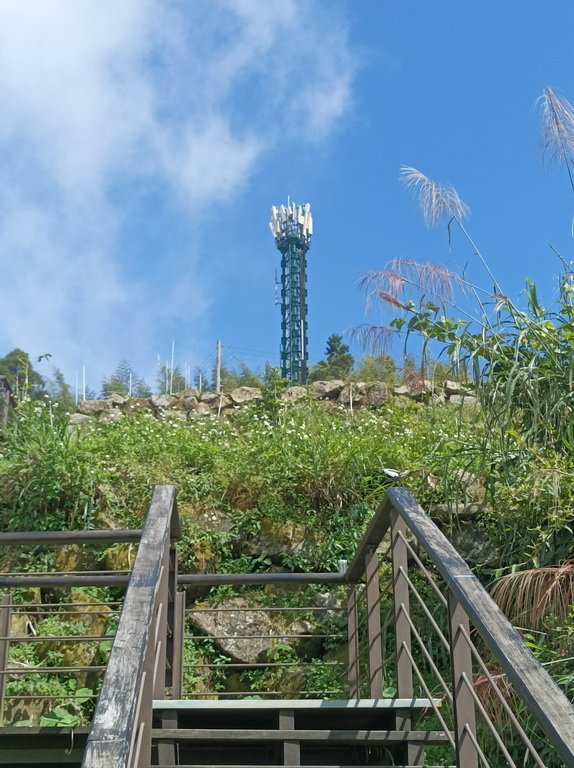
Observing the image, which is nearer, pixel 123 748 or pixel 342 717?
pixel 123 748

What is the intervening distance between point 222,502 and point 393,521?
3667 mm

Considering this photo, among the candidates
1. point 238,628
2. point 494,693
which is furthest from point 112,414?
point 494,693

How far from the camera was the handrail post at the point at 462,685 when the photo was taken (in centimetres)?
254

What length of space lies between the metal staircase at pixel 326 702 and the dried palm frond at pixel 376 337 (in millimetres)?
1728

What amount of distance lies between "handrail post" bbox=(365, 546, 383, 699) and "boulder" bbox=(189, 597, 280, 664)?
2.07m

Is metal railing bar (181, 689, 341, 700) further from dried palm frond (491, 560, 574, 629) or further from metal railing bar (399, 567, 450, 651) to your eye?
metal railing bar (399, 567, 450, 651)

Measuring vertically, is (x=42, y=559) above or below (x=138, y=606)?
above

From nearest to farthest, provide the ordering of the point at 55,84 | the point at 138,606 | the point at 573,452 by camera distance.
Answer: the point at 138,606 < the point at 573,452 < the point at 55,84

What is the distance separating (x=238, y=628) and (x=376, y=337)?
79.3 inches

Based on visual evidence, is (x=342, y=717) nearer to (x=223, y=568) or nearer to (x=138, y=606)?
(x=138, y=606)

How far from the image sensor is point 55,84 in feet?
21.5

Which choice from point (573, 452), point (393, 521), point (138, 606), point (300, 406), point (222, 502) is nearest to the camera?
point (138, 606)

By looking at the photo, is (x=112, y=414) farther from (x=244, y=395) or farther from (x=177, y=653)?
(x=177, y=653)

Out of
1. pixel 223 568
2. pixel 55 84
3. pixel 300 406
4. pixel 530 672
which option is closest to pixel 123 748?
pixel 530 672
